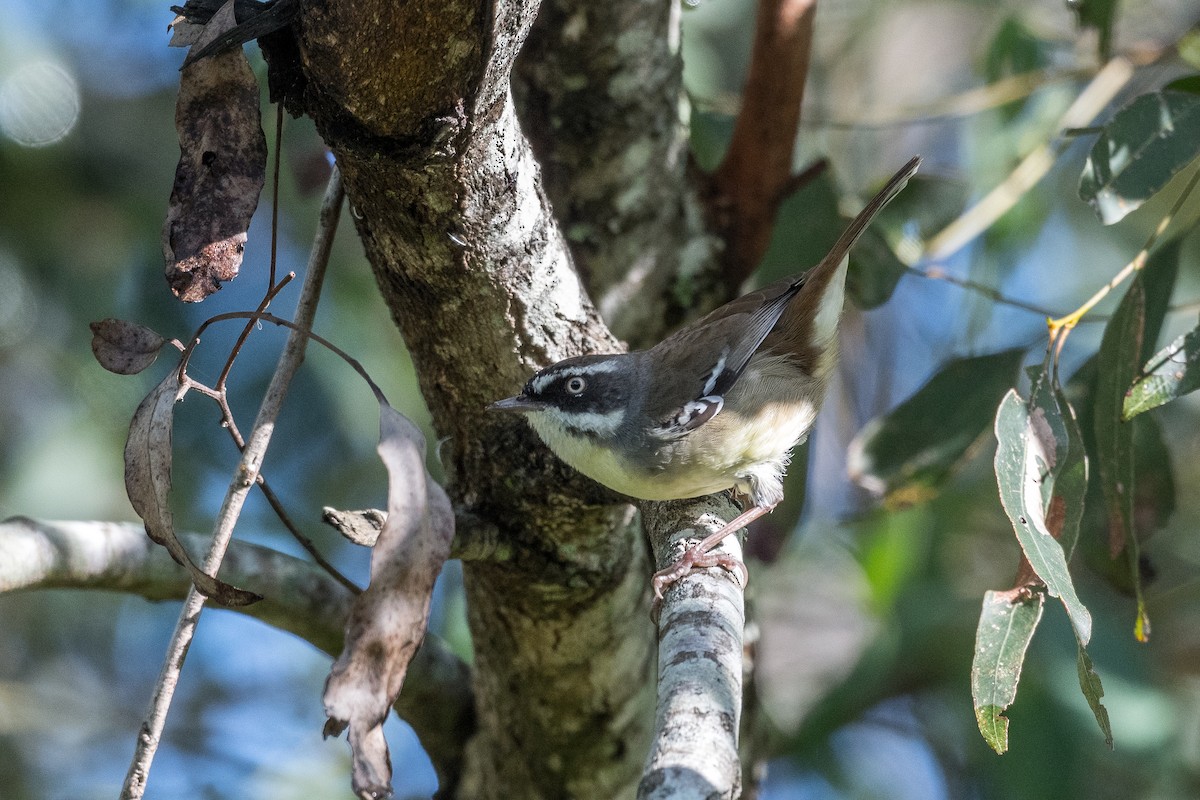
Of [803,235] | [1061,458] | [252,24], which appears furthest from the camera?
[803,235]

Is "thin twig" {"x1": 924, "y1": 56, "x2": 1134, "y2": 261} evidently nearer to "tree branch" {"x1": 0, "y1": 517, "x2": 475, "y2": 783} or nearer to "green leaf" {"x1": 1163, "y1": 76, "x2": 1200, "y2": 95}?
"green leaf" {"x1": 1163, "y1": 76, "x2": 1200, "y2": 95}

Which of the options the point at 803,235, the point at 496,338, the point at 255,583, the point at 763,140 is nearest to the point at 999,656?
the point at 496,338

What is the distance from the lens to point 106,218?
5.51 meters

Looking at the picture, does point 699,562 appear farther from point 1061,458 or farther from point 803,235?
point 803,235

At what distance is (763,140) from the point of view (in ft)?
11.7

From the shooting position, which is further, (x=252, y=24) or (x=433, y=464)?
(x=433, y=464)

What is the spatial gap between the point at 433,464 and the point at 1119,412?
321 centimetres

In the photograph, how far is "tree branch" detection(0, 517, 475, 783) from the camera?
2.32m

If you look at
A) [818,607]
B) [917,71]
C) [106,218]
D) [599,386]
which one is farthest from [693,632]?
[917,71]

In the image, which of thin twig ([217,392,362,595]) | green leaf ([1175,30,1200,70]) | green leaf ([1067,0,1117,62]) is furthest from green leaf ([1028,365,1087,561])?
green leaf ([1067,0,1117,62])

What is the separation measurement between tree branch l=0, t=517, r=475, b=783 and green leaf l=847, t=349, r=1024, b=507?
148cm

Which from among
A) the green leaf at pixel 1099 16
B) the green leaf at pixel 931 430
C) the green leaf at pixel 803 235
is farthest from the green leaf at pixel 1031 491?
the green leaf at pixel 1099 16

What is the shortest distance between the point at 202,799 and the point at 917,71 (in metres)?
6.86

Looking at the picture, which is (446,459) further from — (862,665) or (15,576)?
(862,665)
